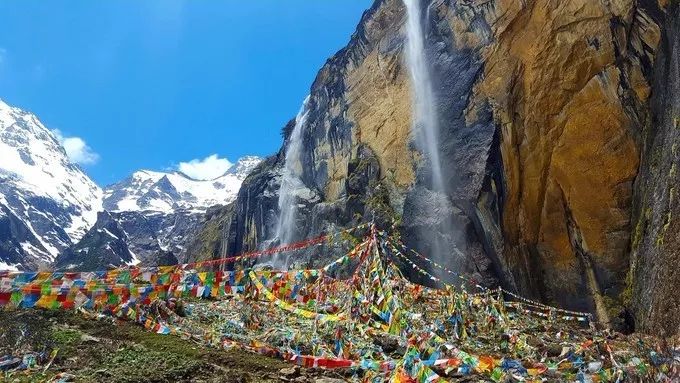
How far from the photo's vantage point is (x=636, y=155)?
78.2ft

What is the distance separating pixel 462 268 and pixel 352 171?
1357 centimetres

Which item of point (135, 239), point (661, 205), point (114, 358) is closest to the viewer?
point (114, 358)

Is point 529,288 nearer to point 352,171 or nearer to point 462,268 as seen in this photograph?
point 462,268

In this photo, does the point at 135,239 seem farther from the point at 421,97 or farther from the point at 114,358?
the point at 114,358

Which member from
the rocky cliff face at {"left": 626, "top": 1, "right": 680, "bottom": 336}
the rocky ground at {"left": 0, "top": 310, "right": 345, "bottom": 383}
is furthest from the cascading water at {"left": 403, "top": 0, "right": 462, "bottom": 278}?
the rocky ground at {"left": 0, "top": 310, "right": 345, "bottom": 383}

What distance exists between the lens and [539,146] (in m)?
26.9

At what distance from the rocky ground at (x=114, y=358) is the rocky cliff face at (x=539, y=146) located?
13.9m

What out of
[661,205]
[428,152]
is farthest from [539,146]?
[661,205]

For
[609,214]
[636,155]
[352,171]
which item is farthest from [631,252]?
[352,171]

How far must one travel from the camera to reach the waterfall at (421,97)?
107 feet

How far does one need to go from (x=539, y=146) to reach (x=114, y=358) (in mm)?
22827

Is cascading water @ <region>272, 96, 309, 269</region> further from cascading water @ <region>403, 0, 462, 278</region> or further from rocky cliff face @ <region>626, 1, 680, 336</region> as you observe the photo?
rocky cliff face @ <region>626, 1, 680, 336</region>

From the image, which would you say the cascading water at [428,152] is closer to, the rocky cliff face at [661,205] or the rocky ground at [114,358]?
the rocky cliff face at [661,205]

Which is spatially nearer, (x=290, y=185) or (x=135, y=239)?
(x=290, y=185)
